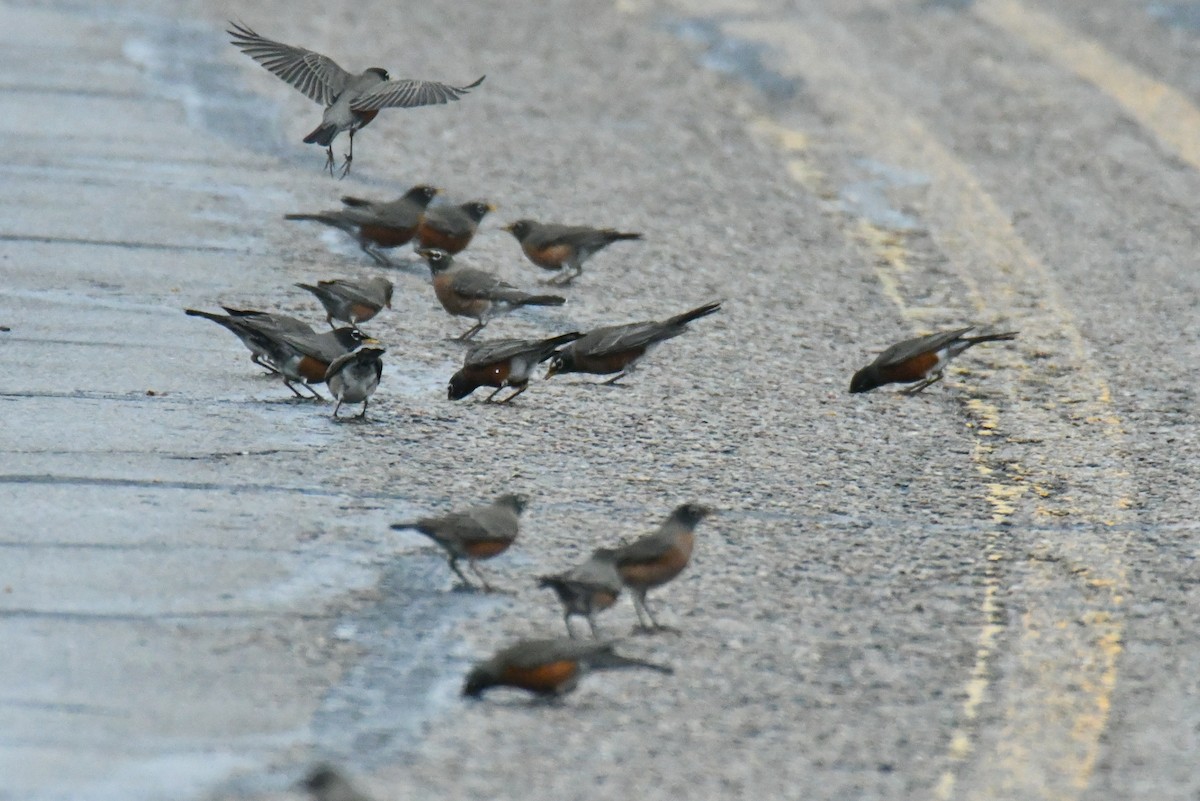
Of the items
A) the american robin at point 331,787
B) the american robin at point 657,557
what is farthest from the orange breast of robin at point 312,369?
the american robin at point 331,787

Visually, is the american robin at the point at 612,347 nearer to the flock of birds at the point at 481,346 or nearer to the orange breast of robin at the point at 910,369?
the flock of birds at the point at 481,346

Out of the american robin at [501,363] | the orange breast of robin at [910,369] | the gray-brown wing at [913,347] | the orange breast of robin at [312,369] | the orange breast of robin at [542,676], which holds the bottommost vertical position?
the orange breast of robin at [312,369]

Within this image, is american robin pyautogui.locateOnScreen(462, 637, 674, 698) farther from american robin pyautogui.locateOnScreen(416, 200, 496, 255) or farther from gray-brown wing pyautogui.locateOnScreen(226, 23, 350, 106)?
american robin pyautogui.locateOnScreen(416, 200, 496, 255)

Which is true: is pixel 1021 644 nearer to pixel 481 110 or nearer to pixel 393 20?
pixel 481 110

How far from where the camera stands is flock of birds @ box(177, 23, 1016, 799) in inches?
248

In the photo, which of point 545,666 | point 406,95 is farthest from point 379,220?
point 545,666

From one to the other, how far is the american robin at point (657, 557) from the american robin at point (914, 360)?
323 centimetres

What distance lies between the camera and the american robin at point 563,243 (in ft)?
39.0

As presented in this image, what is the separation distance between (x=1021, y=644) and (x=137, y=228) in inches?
300

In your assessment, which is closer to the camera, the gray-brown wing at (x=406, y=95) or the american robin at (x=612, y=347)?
the american robin at (x=612, y=347)

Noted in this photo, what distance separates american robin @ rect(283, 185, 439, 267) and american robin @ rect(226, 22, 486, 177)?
4.52 ft

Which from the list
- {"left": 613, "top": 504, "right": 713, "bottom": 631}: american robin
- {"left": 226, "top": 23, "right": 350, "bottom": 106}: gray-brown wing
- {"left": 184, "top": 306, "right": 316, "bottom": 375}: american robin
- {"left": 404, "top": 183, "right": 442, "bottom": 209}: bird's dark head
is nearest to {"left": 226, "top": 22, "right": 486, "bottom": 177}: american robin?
{"left": 226, "top": 23, "right": 350, "bottom": 106}: gray-brown wing

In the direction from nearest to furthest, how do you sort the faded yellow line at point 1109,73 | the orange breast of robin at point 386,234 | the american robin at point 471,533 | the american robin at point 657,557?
1. the american robin at point 657,557
2. the american robin at point 471,533
3. the orange breast of robin at point 386,234
4. the faded yellow line at point 1109,73

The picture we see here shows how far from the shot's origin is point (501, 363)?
9.29 m
